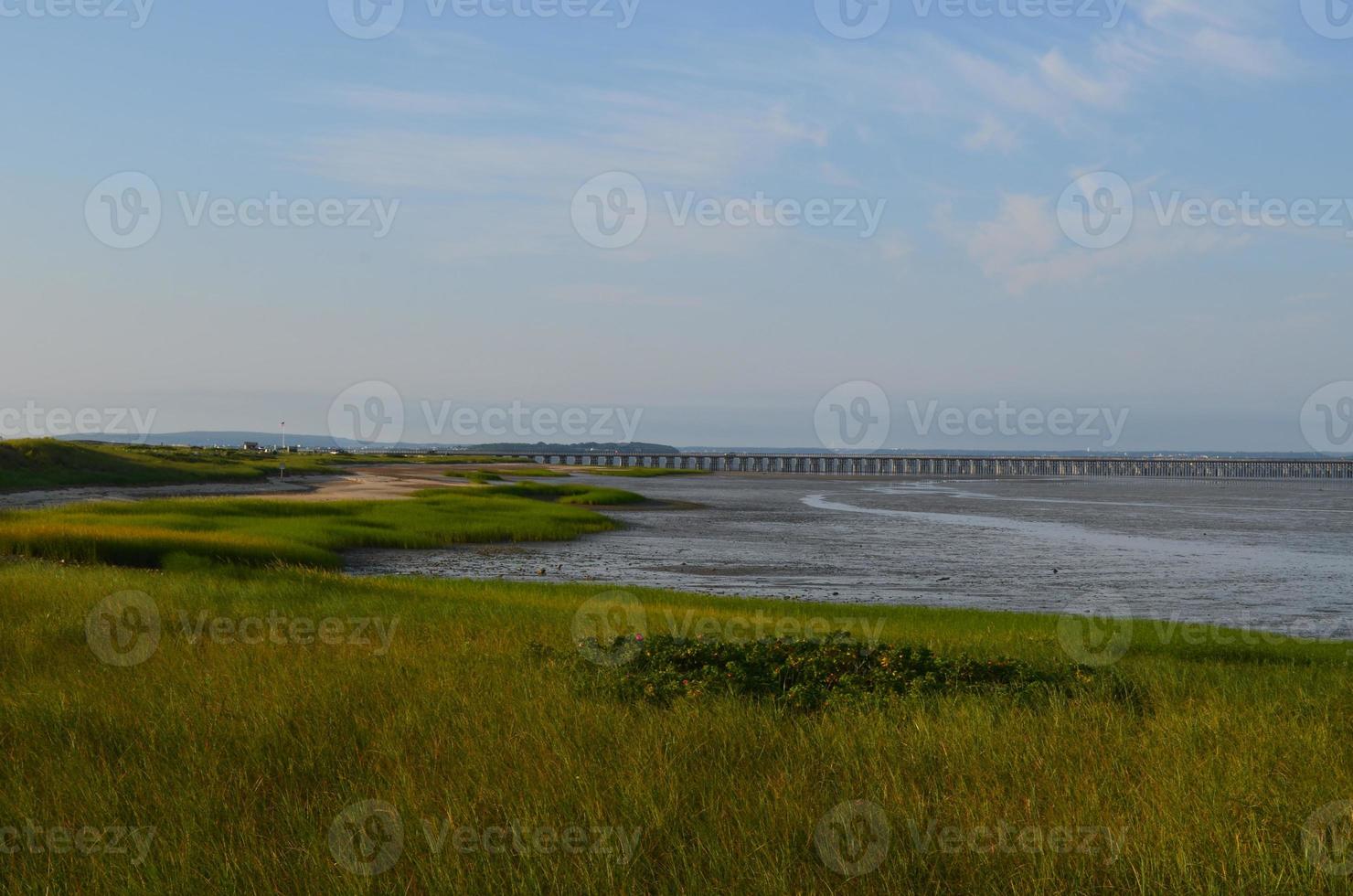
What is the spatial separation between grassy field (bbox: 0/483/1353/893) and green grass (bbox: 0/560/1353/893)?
27mm

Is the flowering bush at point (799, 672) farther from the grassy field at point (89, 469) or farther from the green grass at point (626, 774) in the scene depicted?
the grassy field at point (89, 469)

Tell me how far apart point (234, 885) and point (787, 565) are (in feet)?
88.9

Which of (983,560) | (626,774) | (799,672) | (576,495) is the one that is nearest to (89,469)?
(576,495)

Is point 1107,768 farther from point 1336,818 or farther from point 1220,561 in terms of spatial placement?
point 1220,561

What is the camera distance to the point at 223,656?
10.8 metres

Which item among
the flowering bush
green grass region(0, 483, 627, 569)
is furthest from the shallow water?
the flowering bush

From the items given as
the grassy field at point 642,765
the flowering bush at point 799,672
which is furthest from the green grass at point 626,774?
the flowering bush at point 799,672

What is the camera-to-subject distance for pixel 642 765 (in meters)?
6.62

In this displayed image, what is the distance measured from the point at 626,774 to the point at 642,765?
118 millimetres

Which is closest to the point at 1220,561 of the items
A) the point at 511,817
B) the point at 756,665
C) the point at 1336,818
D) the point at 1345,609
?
the point at 1345,609

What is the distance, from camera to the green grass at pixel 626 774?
5.19m

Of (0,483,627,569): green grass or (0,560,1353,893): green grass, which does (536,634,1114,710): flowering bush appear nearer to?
(0,560,1353,893): green grass

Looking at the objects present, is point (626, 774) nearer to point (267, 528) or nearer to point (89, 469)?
point (267, 528)

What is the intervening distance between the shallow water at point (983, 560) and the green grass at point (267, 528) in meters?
1.87
